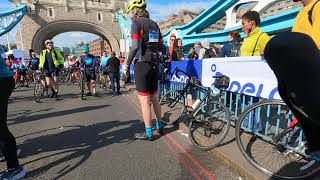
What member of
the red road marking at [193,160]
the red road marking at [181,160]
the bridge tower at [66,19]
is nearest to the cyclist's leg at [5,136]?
the red road marking at [181,160]

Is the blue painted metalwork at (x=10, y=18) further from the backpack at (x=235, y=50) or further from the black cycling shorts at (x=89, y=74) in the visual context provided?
the backpack at (x=235, y=50)

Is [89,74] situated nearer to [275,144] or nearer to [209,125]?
[209,125]

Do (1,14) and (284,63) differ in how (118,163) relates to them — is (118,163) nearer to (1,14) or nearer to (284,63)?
(284,63)

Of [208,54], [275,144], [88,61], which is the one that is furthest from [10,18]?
[275,144]

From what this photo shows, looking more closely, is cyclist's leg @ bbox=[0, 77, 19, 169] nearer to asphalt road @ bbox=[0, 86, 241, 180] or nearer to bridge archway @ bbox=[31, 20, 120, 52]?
asphalt road @ bbox=[0, 86, 241, 180]

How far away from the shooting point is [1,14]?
22.3m

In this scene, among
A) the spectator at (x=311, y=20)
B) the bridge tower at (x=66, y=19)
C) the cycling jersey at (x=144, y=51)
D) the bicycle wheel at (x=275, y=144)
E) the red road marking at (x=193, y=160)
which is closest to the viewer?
the spectator at (x=311, y=20)

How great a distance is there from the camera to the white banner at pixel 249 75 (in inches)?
144

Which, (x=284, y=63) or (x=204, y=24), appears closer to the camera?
(x=284, y=63)

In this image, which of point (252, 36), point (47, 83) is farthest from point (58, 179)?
point (47, 83)

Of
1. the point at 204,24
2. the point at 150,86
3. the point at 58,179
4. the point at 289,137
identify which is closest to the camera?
the point at 289,137

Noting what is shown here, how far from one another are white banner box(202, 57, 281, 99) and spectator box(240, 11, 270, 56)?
224mm

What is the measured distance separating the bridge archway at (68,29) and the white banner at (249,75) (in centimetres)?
4350

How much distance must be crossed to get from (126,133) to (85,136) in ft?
2.52
